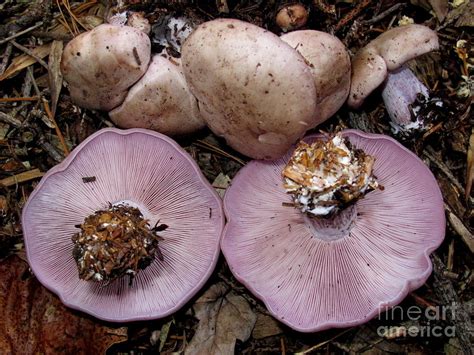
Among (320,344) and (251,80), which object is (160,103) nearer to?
(251,80)

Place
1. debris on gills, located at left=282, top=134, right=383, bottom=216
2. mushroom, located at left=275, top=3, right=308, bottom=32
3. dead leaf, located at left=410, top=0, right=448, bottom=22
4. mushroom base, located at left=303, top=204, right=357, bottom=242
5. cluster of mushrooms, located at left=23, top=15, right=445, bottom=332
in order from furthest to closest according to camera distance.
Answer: dead leaf, located at left=410, top=0, right=448, bottom=22 → mushroom, located at left=275, top=3, right=308, bottom=32 → mushroom base, located at left=303, top=204, right=357, bottom=242 → cluster of mushrooms, located at left=23, top=15, right=445, bottom=332 → debris on gills, located at left=282, top=134, right=383, bottom=216

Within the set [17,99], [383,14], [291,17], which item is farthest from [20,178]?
[383,14]

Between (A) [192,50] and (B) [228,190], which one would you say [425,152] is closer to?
(B) [228,190]

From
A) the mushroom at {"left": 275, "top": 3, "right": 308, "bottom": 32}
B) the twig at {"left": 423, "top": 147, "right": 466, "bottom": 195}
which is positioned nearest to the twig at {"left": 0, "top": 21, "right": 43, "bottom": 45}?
A: the mushroom at {"left": 275, "top": 3, "right": 308, "bottom": 32}

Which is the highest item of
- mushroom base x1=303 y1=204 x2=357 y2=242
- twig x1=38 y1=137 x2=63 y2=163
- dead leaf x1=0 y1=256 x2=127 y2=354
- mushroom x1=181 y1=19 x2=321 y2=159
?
mushroom x1=181 y1=19 x2=321 y2=159

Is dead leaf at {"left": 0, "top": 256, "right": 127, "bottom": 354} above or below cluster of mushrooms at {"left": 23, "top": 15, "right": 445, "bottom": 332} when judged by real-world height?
below

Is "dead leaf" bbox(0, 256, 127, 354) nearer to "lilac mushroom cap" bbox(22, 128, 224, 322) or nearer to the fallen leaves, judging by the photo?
"lilac mushroom cap" bbox(22, 128, 224, 322)

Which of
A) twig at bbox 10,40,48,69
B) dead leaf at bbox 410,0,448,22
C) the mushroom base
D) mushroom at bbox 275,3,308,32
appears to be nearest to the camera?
the mushroom base
